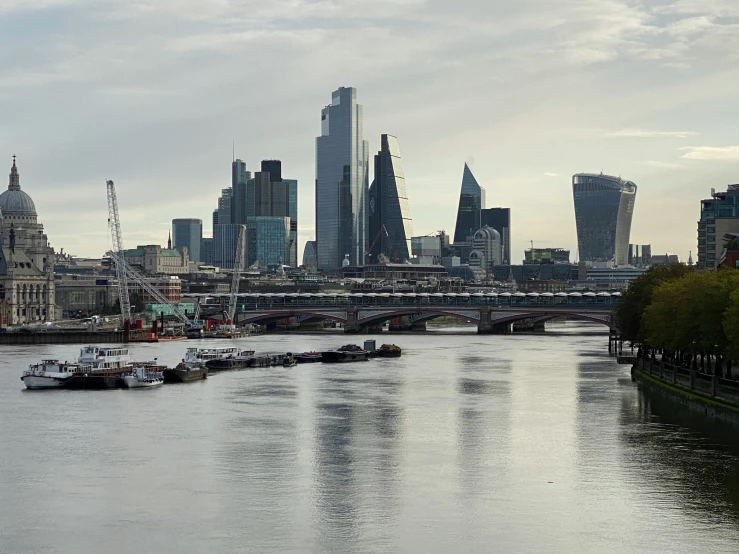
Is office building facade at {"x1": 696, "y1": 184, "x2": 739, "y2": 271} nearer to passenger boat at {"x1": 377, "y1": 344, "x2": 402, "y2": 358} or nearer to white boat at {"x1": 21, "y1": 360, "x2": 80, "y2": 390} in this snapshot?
passenger boat at {"x1": 377, "y1": 344, "x2": 402, "y2": 358}

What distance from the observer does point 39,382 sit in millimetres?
87750

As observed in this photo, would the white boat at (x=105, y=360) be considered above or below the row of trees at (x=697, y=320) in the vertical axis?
below

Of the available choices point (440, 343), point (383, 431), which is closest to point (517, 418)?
point (383, 431)

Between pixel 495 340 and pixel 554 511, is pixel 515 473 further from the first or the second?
pixel 495 340

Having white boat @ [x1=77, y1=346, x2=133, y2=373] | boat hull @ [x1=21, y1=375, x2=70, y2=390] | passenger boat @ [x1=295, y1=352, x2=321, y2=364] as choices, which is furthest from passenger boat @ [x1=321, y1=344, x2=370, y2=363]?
boat hull @ [x1=21, y1=375, x2=70, y2=390]

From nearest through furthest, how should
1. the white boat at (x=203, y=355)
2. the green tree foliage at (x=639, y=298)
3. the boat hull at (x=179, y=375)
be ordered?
the boat hull at (x=179, y=375)
the white boat at (x=203, y=355)
the green tree foliage at (x=639, y=298)

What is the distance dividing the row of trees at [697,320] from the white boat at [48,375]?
36957mm

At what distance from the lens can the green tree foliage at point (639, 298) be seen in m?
104

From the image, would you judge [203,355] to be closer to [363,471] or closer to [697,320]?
[697,320]

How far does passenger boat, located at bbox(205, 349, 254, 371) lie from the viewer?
358 ft

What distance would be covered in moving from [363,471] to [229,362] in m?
58.8

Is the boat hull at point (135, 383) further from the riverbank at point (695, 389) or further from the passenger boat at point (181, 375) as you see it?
the riverbank at point (695, 389)

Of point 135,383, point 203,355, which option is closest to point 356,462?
point 135,383

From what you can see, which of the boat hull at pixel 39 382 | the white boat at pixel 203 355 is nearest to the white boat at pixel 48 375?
the boat hull at pixel 39 382
